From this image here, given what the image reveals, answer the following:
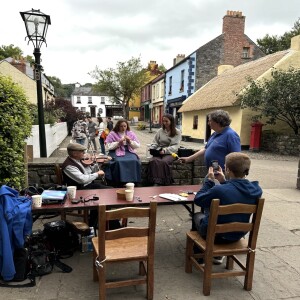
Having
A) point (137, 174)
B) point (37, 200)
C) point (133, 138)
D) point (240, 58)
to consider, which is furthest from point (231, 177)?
A: point (240, 58)

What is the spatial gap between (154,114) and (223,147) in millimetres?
35921

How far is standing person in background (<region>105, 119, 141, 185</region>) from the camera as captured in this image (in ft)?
16.8

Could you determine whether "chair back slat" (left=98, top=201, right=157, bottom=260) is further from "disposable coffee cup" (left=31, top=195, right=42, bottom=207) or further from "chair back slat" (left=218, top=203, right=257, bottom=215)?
"disposable coffee cup" (left=31, top=195, right=42, bottom=207)

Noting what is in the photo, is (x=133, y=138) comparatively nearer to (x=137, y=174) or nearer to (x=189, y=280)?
(x=137, y=174)

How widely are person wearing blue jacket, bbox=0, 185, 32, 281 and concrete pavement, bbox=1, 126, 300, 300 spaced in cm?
27

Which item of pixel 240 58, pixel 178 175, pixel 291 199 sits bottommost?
pixel 291 199

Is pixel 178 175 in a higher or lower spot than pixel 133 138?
lower

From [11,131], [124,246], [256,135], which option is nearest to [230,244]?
[124,246]

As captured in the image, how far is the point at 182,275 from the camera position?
10.6ft

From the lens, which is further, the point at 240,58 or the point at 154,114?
the point at 154,114

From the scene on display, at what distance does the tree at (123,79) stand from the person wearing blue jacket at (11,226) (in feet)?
122

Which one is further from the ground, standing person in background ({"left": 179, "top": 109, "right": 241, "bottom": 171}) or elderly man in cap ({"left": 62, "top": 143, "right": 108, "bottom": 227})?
standing person in background ({"left": 179, "top": 109, "right": 241, "bottom": 171})

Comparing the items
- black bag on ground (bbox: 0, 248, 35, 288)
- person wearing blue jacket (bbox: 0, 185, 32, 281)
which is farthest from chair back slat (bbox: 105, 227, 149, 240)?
black bag on ground (bbox: 0, 248, 35, 288)

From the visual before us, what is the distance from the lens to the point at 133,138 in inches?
218
